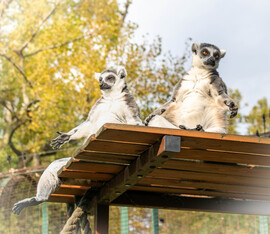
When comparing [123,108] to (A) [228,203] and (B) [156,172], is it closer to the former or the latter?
(B) [156,172]

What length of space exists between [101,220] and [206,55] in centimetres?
197

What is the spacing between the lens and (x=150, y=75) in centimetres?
1498

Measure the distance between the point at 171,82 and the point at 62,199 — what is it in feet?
29.6

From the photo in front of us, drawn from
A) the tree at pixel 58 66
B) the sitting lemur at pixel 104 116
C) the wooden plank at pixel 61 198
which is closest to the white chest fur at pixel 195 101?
the sitting lemur at pixel 104 116

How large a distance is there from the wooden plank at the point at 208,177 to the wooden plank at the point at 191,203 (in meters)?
0.59

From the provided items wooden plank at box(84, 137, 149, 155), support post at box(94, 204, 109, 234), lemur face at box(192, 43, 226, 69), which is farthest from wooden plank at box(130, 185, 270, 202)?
lemur face at box(192, 43, 226, 69)

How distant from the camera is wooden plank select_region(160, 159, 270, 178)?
4.68 m

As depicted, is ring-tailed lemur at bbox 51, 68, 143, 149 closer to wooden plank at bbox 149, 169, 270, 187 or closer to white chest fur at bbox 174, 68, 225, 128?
white chest fur at bbox 174, 68, 225, 128

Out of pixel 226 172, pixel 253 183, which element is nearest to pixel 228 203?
pixel 253 183

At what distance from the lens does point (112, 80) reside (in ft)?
18.7

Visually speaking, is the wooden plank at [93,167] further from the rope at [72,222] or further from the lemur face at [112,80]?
the lemur face at [112,80]

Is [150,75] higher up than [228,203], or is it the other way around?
[150,75]

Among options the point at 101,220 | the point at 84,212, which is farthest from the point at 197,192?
the point at 84,212

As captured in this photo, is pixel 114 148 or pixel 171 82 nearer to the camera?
pixel 114 148
